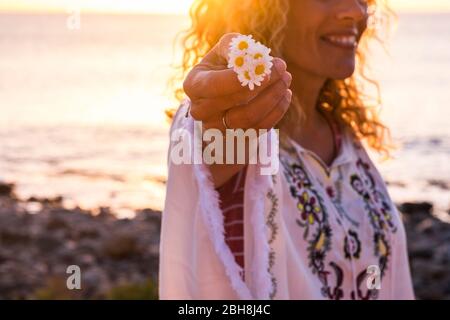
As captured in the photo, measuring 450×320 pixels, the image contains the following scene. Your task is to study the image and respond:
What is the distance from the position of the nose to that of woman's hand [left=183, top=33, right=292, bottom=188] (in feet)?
3.86

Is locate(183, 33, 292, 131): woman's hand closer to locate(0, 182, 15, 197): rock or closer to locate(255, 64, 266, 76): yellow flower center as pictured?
locate(255, 64, 266, 76): yellow flower center

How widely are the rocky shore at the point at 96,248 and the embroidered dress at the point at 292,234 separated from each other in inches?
172

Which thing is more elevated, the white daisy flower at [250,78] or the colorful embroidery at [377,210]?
the colorful embroidery at [377,210]

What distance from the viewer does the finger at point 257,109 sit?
5.73ft

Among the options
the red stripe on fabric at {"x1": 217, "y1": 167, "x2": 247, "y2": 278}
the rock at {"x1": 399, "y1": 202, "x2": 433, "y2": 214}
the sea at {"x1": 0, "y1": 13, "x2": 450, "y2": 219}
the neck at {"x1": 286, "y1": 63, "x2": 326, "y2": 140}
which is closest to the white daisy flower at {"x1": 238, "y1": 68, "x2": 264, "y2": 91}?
the red stripe on fabric at {"x1": 217, "y1": 167, "x2": 247, "y2": 278}

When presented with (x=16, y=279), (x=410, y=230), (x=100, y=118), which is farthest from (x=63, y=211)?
(x=100, y=118)

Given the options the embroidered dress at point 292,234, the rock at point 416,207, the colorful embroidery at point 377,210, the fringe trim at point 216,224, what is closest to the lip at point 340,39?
the embroidered dress at point 292,234

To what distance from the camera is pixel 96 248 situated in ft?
36.7

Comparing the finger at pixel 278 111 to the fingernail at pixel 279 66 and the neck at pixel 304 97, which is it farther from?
the neck at pixel 304 97

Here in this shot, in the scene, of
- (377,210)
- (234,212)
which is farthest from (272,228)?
(377,210)

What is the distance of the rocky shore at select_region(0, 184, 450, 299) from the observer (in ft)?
31.3
